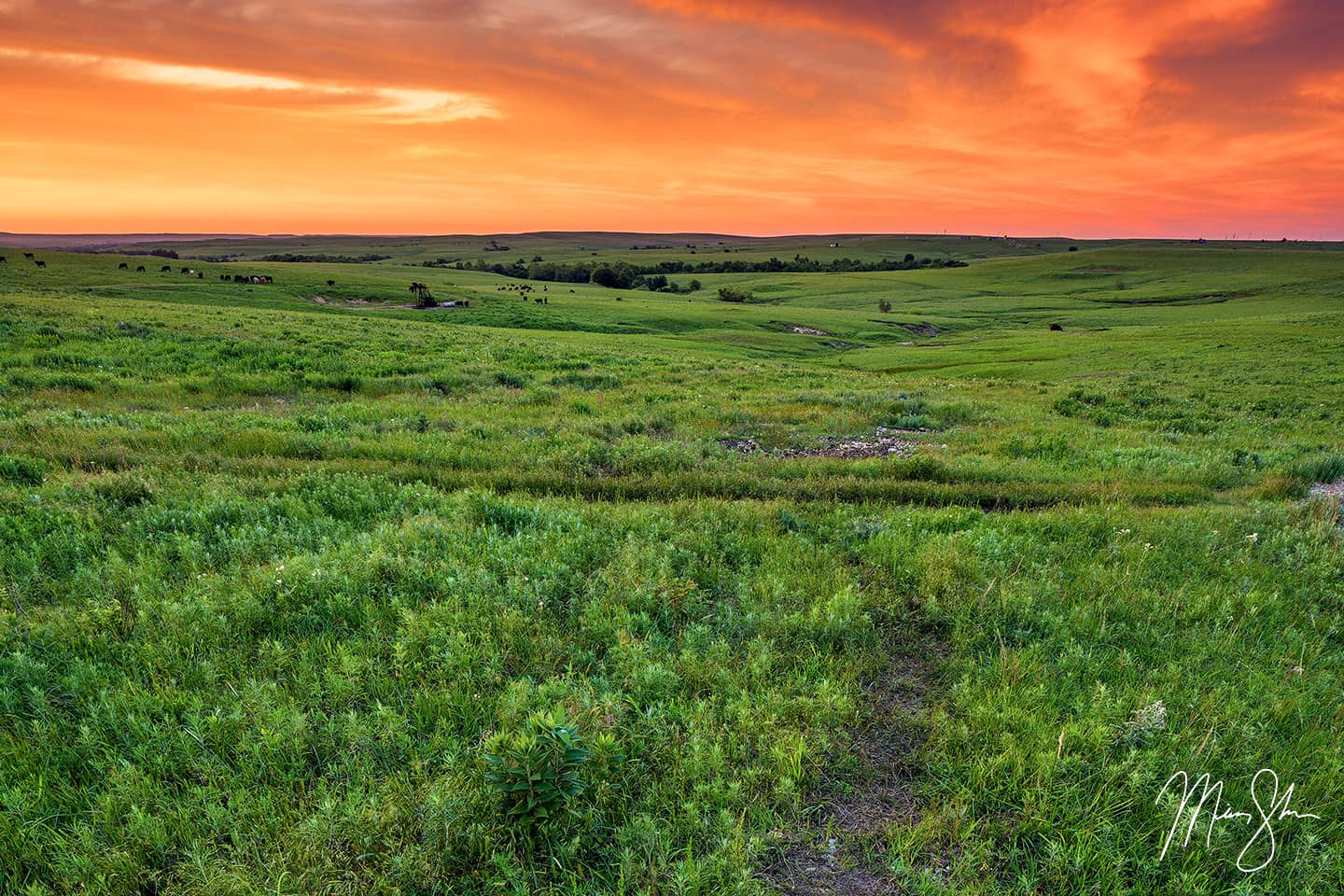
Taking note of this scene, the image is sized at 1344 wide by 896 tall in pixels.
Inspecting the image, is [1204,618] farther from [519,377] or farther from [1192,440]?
[519,377]

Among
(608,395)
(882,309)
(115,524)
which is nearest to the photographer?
(115,524)

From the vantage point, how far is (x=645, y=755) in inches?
157

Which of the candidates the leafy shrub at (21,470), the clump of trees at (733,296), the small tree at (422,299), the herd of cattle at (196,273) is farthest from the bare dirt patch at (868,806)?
the clump of trees at (733,296)

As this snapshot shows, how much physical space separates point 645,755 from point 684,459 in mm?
7195

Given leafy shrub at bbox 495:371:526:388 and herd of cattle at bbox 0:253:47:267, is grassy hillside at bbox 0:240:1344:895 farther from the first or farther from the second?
herd of cattle at bbox 0:253:47:267

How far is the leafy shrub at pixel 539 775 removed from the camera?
11.1ft

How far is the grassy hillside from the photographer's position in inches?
132

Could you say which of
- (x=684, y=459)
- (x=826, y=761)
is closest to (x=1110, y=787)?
(x=826, y=761)

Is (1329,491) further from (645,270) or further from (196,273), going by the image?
(645,270)

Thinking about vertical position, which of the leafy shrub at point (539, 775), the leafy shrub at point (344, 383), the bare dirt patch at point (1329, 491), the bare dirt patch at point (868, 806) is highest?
the leafy shrub at point (344, 383)
